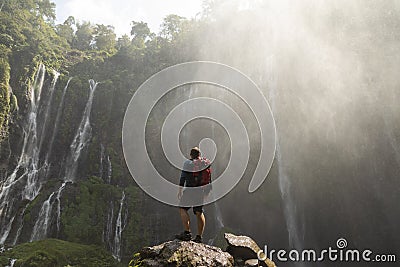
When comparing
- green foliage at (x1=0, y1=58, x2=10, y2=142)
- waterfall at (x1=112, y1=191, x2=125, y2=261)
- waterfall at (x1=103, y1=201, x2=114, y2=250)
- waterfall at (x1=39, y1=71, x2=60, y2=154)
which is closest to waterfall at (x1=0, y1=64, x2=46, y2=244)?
waterfall at (x1=39, y1=71, x2=60, y2=154)

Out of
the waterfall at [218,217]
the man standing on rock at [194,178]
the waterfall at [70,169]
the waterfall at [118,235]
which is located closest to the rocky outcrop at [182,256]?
the man standing on rock at [194,178]

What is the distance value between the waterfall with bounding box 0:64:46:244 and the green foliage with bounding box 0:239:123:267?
16.2 feet

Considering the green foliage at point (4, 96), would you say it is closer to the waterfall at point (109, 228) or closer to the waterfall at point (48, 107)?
the waterfall at point (48, 107)

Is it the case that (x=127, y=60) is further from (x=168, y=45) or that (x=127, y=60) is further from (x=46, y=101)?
(x=46, y=101)

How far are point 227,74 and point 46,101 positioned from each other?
13.5 metres

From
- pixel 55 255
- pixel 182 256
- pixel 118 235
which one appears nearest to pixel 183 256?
pixel 182 256

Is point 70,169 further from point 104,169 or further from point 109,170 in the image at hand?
point 109,170

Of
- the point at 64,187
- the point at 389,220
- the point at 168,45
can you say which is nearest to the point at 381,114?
the point at 389,220

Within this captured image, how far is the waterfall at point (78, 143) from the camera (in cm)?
1998

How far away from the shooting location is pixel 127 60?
1180 inches

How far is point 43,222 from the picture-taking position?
15867 millimetres

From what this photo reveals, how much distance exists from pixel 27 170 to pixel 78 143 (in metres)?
3.50

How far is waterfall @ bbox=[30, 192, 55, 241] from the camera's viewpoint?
15.5 m

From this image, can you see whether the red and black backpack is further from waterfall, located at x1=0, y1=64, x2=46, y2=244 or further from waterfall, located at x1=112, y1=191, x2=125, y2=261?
waterfall, located at x1=0, y1=64, x2=46, y2=244
